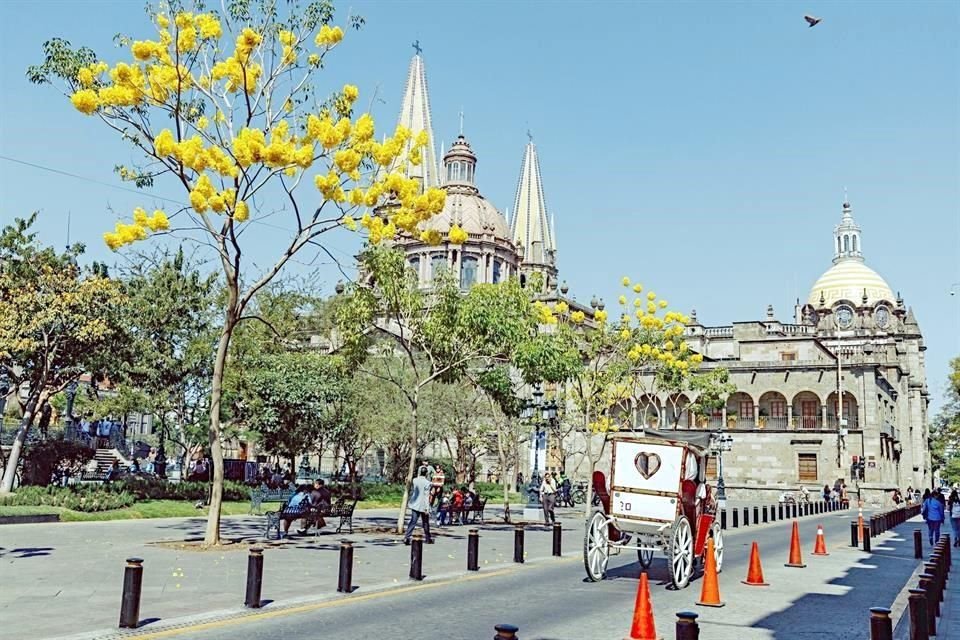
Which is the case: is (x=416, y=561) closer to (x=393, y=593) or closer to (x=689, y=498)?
(x=393, y=593)

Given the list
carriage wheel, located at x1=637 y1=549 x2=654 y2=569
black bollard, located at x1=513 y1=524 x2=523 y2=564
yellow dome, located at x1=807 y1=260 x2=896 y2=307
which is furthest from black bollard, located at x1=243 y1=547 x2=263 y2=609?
yellow dome, located at x1=807 y1=260 x2=896 y2=307

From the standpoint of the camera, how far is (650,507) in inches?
520

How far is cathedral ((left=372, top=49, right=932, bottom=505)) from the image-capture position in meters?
54.1

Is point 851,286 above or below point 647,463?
above

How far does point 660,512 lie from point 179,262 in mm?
23253

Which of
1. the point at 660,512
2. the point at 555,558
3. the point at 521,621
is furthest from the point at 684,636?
the point at 555,558

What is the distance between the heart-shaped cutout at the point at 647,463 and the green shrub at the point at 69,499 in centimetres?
1525

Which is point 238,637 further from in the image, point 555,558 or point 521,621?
point 555,558

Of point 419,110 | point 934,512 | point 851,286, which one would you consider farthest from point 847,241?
point 934,512

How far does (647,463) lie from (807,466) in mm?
46257

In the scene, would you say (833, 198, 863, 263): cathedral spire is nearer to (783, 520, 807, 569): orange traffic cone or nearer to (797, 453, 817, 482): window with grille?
(797, 453, 817, 482): window with grille

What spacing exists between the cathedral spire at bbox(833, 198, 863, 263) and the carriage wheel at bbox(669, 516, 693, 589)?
10500 centimetres

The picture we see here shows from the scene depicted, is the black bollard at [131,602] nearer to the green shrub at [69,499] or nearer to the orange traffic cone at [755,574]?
the orange traffic cone at [755,574]

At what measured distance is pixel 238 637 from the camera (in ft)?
27.5
